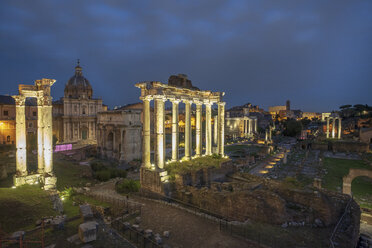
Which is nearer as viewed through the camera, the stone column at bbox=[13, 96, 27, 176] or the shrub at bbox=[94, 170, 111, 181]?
the stone column at bbox=[13, 96, 27, 176]

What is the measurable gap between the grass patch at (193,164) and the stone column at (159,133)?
1.05 meters

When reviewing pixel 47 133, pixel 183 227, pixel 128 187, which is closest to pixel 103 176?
pixel 128 187

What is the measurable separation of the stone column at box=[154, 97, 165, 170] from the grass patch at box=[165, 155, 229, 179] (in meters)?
1.05

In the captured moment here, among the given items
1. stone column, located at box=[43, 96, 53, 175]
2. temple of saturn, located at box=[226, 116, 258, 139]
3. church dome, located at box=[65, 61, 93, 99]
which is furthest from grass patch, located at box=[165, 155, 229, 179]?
temple of saturn, located at box=[226, 116, 258, 139]

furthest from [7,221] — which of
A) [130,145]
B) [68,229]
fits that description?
[130,145]

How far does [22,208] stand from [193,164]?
38.4 ft

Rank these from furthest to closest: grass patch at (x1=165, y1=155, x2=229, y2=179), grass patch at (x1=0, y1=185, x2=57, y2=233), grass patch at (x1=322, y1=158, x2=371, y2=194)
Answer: grass patch at (x1=322, y1=158, x2=371, y2=194), grass patch at (x1=165, y1=155, x2=229, y2=179), grass patch at (x1=0, y1=185, x2=57, y2=233)

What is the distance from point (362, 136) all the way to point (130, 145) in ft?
169

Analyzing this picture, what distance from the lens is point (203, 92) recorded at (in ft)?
68.5

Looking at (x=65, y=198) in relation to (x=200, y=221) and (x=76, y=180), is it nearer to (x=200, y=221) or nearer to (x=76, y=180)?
(x=76, y=180)

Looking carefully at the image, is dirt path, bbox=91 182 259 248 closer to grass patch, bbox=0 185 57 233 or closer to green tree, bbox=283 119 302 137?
grass patch, bbox=0 185 57 233

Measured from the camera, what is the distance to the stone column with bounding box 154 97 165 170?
15.9 m

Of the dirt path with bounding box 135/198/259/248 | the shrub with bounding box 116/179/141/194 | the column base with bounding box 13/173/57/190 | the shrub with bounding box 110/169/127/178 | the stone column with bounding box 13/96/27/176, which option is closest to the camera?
the dirt path with bounding box 135/198/259/248

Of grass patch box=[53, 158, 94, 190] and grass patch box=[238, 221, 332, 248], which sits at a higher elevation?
grass patch box=[238, 221, 332, 248]
